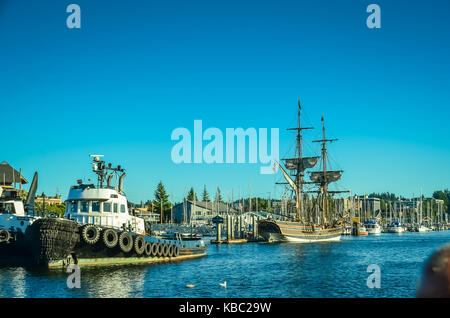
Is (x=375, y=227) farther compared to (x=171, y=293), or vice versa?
(x=375, y=227)

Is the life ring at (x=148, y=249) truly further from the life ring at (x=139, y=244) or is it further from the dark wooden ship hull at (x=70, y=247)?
the life ring at (x=139, y=244)

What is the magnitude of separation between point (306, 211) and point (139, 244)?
69203mm

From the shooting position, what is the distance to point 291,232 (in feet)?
298

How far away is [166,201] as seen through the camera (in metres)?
134

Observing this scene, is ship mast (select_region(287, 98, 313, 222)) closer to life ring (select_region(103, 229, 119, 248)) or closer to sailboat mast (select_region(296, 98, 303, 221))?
sailboat mast (select_region(296, 98, 303, 221))

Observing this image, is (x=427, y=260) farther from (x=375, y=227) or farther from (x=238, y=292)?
(x=375, y=227)

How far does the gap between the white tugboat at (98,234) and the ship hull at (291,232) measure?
40.3 m

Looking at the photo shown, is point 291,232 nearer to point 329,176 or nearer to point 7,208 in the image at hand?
point 329,176

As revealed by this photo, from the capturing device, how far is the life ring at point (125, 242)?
38969 mm

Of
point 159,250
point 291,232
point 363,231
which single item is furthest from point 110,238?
point 363,231

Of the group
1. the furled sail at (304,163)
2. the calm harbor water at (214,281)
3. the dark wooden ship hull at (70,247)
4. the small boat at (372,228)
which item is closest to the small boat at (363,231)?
the small boat at (372,228)

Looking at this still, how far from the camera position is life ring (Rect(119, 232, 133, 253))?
38969mm
